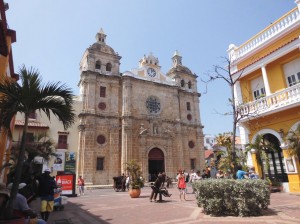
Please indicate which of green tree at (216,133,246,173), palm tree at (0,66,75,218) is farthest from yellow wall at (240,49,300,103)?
palm tree at (0,66,75,218)

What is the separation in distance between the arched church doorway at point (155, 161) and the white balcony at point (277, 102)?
16.3 meters

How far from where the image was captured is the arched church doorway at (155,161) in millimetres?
27464

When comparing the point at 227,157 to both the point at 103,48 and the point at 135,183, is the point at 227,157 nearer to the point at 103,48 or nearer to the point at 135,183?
the point at 135,183

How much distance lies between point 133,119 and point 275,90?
17.1 metres

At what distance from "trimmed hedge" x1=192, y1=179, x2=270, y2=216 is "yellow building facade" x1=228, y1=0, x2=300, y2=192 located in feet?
15.7

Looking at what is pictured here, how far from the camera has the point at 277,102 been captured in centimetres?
1171

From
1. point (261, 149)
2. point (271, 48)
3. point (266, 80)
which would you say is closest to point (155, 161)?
point (261, 149)

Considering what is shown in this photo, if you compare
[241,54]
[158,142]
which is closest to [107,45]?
[158,142]

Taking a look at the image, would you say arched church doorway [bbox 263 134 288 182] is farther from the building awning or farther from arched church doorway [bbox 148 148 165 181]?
the building awning

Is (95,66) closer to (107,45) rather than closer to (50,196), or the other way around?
(107,45)

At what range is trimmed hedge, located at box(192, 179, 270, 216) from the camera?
6895 mm

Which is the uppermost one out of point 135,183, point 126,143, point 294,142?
point 126,143

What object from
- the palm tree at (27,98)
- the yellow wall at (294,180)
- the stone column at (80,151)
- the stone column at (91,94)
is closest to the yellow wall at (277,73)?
the yellow wall at (294,180)

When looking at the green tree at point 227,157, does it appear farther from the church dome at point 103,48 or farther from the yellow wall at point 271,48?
the church dome at point 103,48
